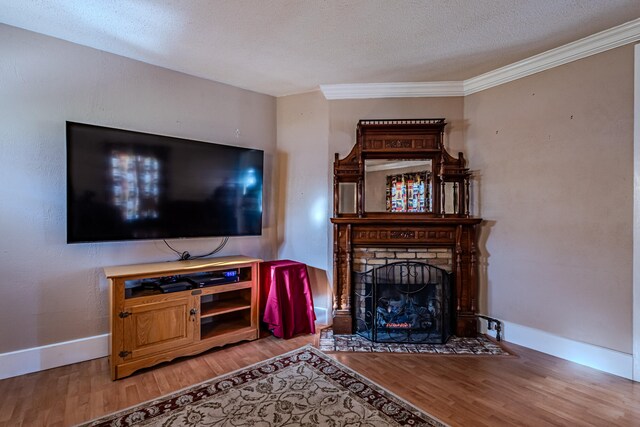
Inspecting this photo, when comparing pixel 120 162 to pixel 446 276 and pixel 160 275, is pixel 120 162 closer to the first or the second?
pixel 160 275

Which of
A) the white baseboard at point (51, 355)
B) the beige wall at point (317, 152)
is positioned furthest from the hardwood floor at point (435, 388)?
the beige wall at point (317, 152)

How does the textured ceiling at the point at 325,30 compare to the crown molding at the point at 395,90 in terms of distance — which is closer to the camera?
the textured ceiling at the point at 325,30

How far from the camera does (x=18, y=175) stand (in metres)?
2.15

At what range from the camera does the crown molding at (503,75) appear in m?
2.14

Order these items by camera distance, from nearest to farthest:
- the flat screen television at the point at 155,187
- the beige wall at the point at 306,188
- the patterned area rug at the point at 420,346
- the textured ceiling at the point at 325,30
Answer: the textured ceiling at the point at 325,30, the flat screen television at the point at 155,187, the patterned area rug at the point at 420,346, the beige wall at the point at 306,188

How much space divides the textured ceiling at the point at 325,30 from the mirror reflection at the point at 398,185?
2.79 feet

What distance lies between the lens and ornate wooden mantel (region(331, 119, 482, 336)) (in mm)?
2779

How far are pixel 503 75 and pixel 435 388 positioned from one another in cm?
270

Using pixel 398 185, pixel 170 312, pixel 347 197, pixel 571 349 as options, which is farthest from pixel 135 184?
pixel 571 349

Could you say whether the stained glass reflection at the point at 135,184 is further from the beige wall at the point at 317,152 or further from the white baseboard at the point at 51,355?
the beige wall at the point at 317,152

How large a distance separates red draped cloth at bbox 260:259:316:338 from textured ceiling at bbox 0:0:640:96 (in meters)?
1.89

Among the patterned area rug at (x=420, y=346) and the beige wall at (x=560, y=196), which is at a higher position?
the beige wall at (x=560, y=196)

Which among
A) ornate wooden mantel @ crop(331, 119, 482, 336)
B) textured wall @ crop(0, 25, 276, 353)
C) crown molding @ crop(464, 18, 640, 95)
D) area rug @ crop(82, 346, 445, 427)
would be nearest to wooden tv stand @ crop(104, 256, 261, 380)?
textured wall @ crop(0, 25, 276, 353)

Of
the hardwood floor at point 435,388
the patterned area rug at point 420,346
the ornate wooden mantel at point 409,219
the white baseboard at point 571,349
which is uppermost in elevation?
the ornate wooden mantel at point 409,219
